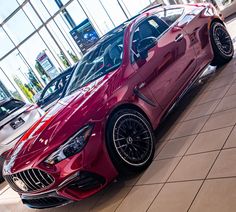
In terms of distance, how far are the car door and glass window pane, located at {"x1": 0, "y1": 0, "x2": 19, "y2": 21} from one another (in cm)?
1085

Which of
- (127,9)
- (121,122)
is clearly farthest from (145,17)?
(127,9)

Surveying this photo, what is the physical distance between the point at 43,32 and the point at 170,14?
9.86 m

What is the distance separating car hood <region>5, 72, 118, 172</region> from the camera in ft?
9.29

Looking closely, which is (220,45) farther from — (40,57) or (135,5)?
(40,57)

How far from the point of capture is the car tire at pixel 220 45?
4669mm

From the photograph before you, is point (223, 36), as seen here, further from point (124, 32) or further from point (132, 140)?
point (132, 140)

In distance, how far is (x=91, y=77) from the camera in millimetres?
3756

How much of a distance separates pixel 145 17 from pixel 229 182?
2.57 m

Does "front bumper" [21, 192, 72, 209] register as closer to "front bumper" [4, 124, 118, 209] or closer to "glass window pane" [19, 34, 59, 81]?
"front bumper" [4, 124, 118, 209]

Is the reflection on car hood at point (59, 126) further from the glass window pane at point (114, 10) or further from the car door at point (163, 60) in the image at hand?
the glass window pane at point (114, 10)

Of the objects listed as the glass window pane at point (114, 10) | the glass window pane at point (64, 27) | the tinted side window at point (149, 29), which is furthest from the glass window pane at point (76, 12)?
the tinted side window at point (149, 29)

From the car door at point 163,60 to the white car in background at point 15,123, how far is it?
2.78 m

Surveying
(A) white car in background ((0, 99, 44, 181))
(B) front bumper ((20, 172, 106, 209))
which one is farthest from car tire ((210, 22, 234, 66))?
(A) white car in background ((0, 99, 44, 181))

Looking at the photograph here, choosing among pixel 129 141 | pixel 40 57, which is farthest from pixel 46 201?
pixel 40 57
